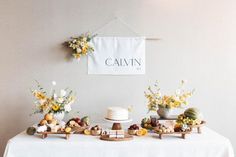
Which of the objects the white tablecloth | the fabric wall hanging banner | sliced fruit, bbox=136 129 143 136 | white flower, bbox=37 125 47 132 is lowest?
the white tablecloth

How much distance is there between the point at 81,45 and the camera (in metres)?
2.83

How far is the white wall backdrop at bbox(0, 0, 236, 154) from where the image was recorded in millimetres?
2912

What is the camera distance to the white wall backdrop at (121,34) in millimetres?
2912

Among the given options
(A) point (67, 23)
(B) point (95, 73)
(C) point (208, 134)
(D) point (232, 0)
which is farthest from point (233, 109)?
(A) point (67, 23)

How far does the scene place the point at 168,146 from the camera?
7.02 feet

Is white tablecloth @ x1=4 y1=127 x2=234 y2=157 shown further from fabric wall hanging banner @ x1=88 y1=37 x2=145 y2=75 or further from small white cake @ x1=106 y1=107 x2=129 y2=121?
fabric wall hanging banner @ x1=88 y1=37 x2=145 y2=75

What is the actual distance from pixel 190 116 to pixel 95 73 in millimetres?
1113

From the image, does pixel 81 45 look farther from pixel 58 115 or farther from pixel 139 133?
pixel 139 133

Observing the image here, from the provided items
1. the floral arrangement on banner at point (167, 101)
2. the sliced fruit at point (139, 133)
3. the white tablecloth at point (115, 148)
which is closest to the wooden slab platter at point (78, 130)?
the white tablecloth at point (115, 148)

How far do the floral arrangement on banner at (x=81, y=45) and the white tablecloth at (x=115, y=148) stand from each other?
1.01 m

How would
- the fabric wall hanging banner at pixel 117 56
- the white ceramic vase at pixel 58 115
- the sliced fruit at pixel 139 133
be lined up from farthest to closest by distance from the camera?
the fabric wall hanging banner at pixel 117 56, the white ceramic vase at pixel 58 115, the sliced fruit at pixel 139 133

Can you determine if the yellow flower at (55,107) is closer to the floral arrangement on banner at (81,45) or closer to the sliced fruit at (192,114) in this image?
the floral arrangement on banner at (81,45)

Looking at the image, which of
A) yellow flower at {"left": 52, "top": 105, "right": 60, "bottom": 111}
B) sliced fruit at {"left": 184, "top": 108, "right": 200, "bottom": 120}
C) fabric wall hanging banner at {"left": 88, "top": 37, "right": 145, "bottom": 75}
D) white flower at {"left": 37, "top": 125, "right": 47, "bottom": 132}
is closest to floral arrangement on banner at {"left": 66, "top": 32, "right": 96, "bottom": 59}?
fabric wall hanging banner at {"left": 88, "top": 37, "right": 145, "bottom": 75}

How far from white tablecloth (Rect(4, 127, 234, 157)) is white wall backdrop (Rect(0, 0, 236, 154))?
804mm
